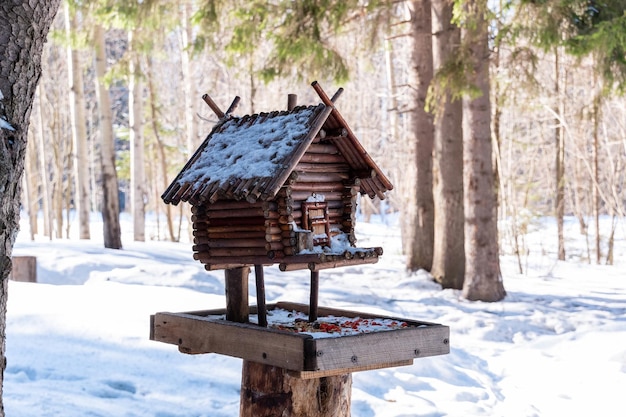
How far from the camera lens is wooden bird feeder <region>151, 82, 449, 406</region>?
3080 mm

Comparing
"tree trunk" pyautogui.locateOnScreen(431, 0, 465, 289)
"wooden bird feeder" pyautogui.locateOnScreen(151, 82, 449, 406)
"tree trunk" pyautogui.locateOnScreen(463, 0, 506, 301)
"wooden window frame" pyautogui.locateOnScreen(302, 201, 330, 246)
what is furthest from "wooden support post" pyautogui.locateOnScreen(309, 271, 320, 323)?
"tree trunk" pyautogui.locateOnScreen(431, 0, 465, 289)

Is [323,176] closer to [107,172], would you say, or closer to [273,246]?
[273,246]

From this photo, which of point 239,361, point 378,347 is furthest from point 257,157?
point 239,361

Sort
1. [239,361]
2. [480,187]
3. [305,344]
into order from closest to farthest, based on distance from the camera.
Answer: [305,344]
[239,361]
[480,187]

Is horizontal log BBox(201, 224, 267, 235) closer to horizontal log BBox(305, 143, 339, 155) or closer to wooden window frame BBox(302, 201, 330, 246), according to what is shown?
wooden window frame BBox(302, 201, 330, 246)

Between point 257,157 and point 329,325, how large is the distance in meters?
0.81

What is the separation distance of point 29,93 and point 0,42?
199mm

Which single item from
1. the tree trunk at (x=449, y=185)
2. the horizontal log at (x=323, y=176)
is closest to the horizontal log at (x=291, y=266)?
the horizontal log at (x=323, y=176)

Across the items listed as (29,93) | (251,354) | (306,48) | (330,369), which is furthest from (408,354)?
(306,48)

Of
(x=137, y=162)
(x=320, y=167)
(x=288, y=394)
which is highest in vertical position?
(x=137, y=162)

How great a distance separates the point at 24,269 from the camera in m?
9.16

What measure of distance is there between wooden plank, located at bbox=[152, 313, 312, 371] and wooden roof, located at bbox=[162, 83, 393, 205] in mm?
551

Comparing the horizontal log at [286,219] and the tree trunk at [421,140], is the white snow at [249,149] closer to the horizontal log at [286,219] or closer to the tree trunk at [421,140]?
the horizontal log at [286,219]

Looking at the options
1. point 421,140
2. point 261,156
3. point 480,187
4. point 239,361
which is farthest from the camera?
point 421,140
